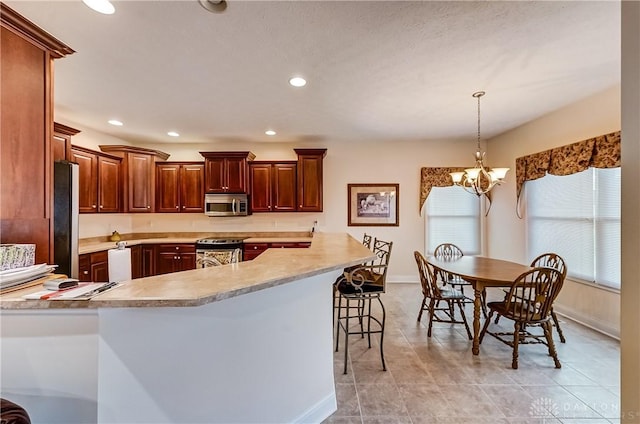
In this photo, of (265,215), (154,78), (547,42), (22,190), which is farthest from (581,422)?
(265,215)

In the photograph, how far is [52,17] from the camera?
73.0 inches

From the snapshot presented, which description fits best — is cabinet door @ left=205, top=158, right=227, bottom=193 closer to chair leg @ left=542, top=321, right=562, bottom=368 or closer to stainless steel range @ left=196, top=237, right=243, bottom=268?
stainless steel range @ left=196, top=237, right=243, bottom=268

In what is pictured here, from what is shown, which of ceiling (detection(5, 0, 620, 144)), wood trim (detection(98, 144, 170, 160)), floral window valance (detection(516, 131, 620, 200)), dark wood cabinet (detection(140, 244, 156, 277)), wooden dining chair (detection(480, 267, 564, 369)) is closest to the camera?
ceiling (detection(5, 0, 620, 144))

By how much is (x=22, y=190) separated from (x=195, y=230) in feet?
13.0

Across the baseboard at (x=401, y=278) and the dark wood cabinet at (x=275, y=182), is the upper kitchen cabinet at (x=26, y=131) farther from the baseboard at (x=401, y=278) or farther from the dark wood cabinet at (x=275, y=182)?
the baseboard at (x=401, y=278)

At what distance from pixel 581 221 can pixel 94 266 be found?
251 inches

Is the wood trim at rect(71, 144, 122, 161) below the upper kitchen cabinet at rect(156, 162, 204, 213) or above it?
above

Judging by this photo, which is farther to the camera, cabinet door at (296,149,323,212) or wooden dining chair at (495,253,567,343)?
cabinet door at (296,149,323,212)

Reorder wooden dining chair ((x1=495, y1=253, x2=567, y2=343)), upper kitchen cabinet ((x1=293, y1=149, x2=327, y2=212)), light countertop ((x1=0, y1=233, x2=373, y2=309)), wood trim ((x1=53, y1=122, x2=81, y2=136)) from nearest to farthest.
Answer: light countertop ((x1=0, y1=233, x2=373, y2=309)), wooden dining chair ((x1=495, y1=253, x2=567, y2=343)), wood trim ((x1=53, y1=122, x2=81, y2=136)), upper kitchen cabinet ((x1=293, y1=149, x2=327, y2=212))

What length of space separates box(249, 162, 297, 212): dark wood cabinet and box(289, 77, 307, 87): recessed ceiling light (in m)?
2.31

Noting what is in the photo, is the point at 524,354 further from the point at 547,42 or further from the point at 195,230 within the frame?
the point at 195,230

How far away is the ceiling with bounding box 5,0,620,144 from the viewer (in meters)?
1.80

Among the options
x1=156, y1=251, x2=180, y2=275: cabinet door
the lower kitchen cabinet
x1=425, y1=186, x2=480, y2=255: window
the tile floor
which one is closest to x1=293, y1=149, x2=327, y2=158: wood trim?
the lower kitchen cabinet

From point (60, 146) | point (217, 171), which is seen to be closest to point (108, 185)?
point (60, 146)
